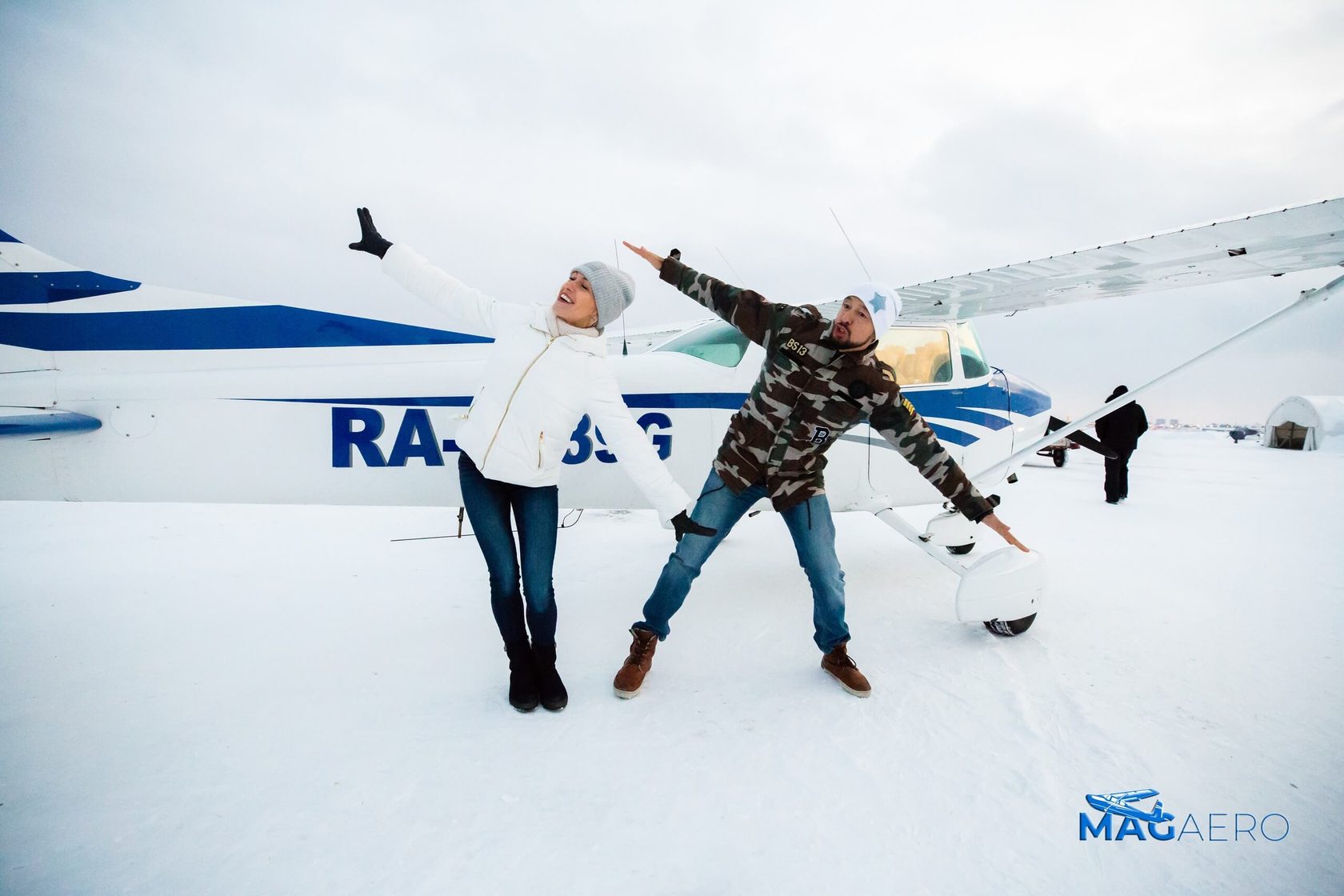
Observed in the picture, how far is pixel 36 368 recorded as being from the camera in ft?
9.30

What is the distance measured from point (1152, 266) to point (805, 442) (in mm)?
2916

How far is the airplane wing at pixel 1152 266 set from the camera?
2.89 meters

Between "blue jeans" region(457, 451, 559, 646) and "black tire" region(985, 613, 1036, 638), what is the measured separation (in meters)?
2.25

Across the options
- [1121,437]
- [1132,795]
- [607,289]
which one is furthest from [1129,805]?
[1121,437]

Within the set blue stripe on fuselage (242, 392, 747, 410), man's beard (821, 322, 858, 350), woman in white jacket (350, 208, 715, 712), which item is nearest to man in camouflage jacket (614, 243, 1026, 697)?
man's beard (821, 322, 858, 350)

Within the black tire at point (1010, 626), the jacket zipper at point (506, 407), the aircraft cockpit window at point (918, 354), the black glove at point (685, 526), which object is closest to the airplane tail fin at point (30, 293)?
the jacket zipper at point (506, 407)

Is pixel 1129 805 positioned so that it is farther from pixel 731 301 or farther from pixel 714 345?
pixel 714 345

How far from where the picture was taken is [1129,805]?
1673mm

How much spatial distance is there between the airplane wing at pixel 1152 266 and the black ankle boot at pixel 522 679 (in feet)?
9.18

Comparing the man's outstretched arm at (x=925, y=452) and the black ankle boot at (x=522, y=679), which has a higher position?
the man's outstretched arm at (x=925, y=452)

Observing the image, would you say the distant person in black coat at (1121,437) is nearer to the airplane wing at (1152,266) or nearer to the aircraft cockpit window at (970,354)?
the airplane wing at (1152,266)

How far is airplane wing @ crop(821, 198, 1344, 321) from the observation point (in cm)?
289

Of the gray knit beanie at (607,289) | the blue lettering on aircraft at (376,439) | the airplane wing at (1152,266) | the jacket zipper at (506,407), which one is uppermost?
the airplane wing at (1152,266)

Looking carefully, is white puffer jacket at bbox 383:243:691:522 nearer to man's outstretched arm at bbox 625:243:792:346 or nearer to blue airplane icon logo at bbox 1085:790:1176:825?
man's outstretched arm at bbox 625:243:792:346
